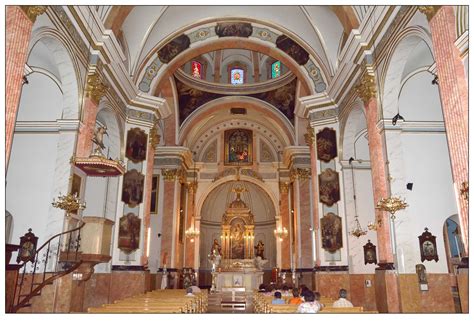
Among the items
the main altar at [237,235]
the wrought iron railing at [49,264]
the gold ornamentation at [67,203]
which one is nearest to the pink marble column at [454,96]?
the wrought iron railing at [49,264]

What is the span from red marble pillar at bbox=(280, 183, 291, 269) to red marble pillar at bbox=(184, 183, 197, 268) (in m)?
4.45

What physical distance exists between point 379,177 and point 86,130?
254 inches

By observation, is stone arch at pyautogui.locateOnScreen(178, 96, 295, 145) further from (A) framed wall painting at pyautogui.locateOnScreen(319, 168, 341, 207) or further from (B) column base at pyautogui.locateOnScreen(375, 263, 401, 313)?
(B) column base at pyautogui.locateOnScreen(375, 263, 401, 313)

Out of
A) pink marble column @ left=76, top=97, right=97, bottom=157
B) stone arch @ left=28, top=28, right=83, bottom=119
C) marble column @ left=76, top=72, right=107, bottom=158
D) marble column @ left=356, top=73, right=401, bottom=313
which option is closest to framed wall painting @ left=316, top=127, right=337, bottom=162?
marble column @ left=356, top=73, right=401, bottom=313

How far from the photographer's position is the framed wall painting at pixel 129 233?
10.7 metres

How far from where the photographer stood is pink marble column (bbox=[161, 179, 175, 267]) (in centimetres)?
1633

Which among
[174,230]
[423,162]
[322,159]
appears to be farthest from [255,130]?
[423,162]

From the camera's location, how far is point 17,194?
845 cm

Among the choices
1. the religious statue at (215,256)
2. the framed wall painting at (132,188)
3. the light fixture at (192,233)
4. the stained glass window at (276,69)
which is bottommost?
the religious statue at (215,256)

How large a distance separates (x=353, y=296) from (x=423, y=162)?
413cm

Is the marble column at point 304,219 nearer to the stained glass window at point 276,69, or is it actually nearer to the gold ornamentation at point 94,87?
the stained glass window at point 276,69

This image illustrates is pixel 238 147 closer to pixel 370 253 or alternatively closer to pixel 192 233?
pixel 192 233

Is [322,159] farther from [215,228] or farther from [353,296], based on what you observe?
[215,228]

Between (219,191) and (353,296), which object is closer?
(353,296)
